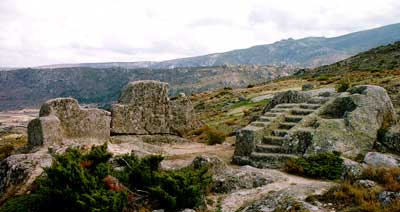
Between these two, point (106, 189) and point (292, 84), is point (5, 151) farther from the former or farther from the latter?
point (292, 84)

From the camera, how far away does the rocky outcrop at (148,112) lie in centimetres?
2269

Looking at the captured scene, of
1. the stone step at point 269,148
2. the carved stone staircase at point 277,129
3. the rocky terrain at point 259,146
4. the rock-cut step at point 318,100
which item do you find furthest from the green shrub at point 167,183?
the rock-cut step at point 318,100

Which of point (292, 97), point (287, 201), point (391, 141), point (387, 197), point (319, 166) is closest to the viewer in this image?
point (387, 197)

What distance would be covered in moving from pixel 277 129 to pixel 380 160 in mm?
4863

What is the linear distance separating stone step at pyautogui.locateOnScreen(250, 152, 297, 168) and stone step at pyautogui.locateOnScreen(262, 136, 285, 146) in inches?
35.0

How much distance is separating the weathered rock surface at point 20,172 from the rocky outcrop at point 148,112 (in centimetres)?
566

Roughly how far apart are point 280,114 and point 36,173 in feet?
34.0

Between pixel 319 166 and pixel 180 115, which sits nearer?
pixel 319 166

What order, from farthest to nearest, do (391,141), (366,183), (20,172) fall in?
(391,141), (20,172), (366,183)

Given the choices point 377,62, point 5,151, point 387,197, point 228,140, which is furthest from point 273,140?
point 377,62

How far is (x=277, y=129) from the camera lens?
64.3 ft

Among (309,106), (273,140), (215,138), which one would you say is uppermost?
(309,106)

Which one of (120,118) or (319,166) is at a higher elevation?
(120,118)

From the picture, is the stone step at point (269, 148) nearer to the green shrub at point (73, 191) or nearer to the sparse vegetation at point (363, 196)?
the sparse vegetation at point (363, 196)
